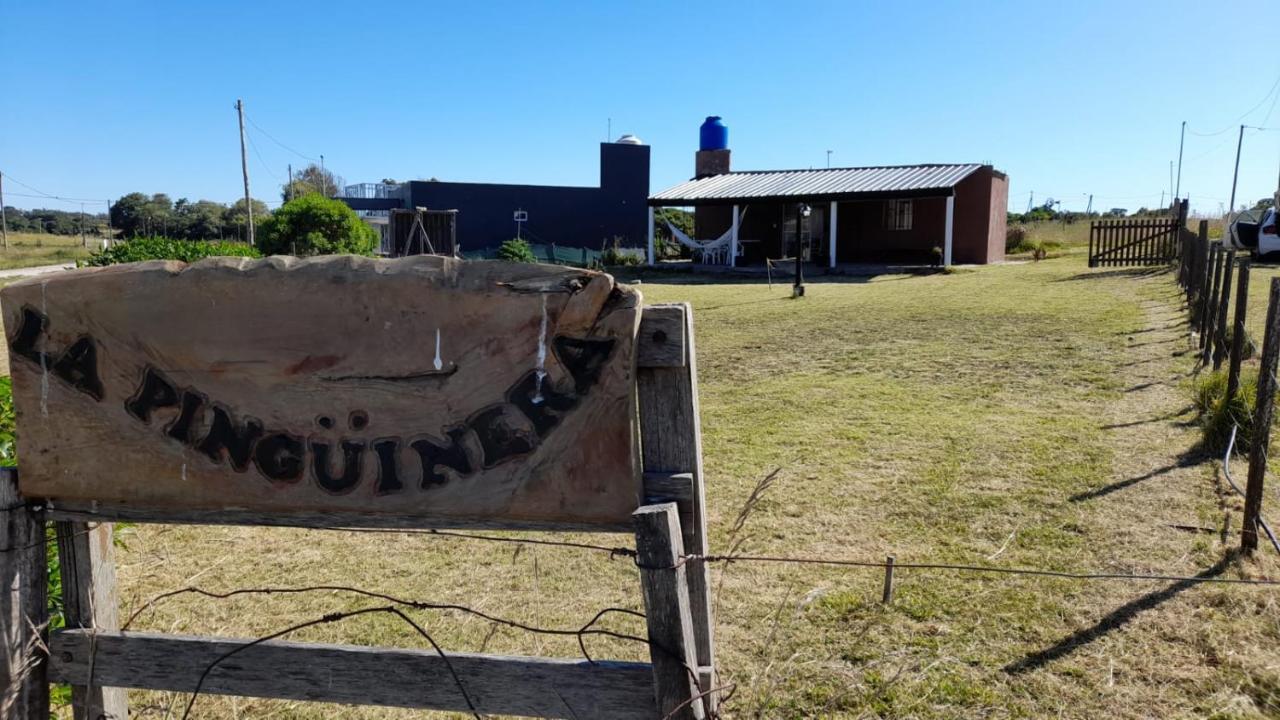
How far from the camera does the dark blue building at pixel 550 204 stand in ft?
127

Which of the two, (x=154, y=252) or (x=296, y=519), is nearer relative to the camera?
(x=296, y=519)

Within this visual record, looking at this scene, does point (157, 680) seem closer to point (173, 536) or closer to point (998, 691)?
point (998, 691)

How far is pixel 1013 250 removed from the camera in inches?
1250

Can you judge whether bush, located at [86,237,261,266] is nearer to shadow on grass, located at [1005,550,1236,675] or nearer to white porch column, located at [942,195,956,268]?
shadow on grass, located at [1005,550,1236,675]

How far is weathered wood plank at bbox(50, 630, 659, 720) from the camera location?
198cm

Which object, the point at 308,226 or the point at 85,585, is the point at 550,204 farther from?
the point at 85,585

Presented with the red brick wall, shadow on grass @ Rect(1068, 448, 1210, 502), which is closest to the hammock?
the red brick wall

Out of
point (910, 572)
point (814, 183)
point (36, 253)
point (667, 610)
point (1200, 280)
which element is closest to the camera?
point (667, 610)

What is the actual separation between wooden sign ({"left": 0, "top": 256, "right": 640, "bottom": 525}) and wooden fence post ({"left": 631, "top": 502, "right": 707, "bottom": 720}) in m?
0.14

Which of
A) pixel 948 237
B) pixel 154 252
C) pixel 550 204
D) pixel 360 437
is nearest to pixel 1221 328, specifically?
pixel 360 437

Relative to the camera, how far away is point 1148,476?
18.2 ft

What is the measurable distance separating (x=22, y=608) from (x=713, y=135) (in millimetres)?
30983

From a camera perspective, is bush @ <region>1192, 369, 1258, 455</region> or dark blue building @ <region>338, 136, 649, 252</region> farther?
dark blue building @ <region>338, 136, 649, 252</region>

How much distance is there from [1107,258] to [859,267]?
5.88 m
